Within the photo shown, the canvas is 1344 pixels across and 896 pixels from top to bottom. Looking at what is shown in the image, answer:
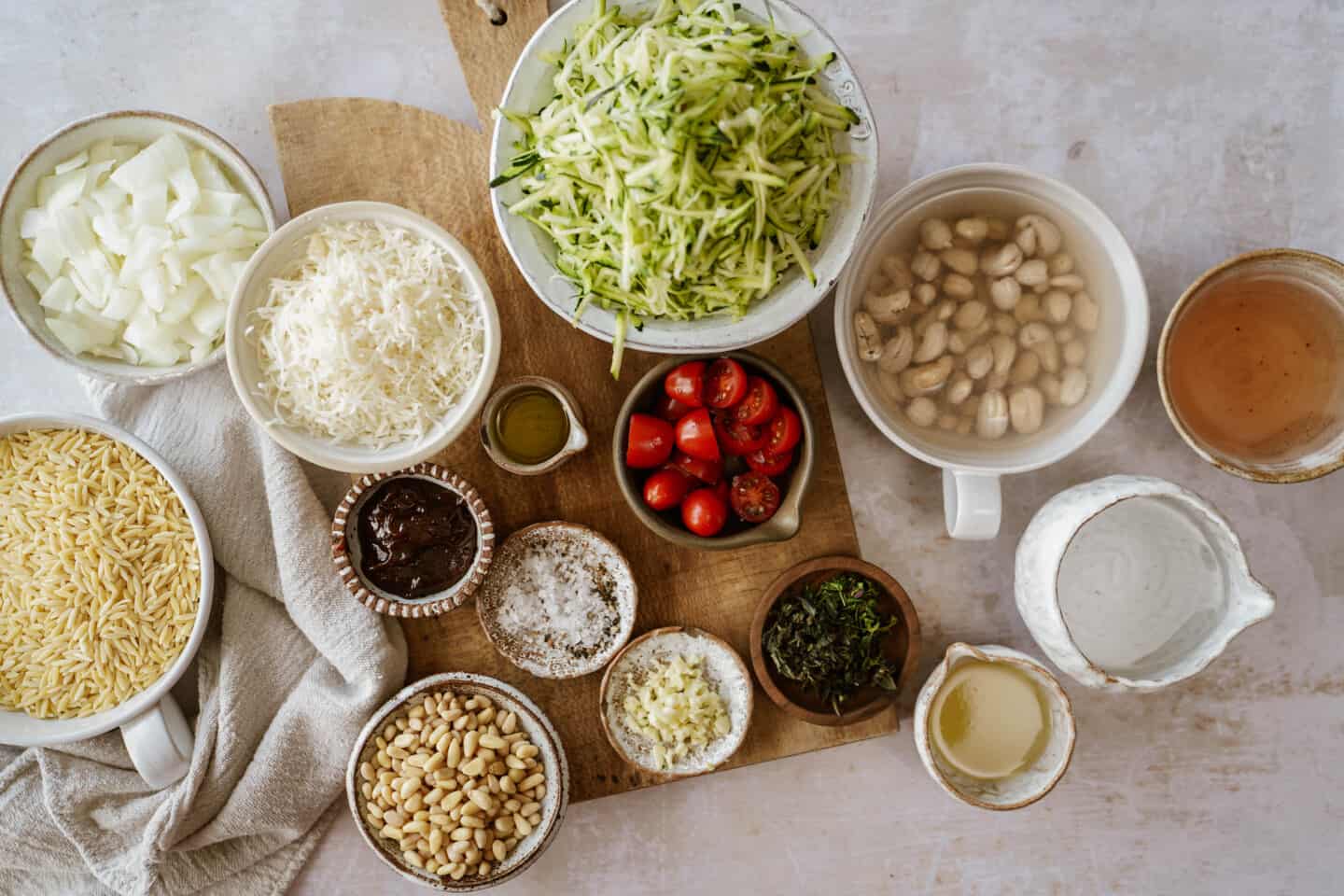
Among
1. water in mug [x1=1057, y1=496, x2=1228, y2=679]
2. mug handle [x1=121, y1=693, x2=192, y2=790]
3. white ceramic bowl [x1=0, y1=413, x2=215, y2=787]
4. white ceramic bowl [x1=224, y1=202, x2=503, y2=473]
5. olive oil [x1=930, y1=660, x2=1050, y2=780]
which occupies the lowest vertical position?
olive oil [x1=930, y1=660, x2=1050, y2=780]

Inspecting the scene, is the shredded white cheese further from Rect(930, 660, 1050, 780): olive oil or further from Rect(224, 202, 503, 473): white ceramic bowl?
Rect(930, 660, 1050, 780): olive oil

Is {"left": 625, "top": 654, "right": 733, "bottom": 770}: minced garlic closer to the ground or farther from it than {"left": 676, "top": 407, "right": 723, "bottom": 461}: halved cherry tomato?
closer to the ground

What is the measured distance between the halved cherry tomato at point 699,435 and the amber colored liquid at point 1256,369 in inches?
42.4

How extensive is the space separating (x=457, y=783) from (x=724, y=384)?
1084 millimetres

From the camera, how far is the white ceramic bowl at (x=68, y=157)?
2.14m

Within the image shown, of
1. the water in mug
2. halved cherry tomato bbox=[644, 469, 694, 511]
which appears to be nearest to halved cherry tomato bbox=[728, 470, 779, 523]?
halved cherry tomato bbox=[644, 469, 694, 511]

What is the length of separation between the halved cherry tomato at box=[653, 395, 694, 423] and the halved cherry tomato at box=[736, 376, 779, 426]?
0.13 meters

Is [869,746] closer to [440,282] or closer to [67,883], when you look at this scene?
[440,282]

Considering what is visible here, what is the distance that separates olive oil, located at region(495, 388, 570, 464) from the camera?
2197mm

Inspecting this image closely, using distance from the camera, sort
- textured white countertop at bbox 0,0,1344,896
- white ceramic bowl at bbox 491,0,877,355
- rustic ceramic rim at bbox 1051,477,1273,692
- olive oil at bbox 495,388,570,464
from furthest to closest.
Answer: textured white countertop at bbox 0,0,1344,896 < olive oil at bbox 495,388,570,464 < rustic ceramic rim at bbox 1051,477,1273,692 < white ceramic bowl at bbox 491,0,877,355

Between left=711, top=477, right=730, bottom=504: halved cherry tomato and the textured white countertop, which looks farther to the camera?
the textured white countertop

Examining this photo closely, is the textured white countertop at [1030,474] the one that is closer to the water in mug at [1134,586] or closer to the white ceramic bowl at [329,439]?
the water in mug at [1134,586]

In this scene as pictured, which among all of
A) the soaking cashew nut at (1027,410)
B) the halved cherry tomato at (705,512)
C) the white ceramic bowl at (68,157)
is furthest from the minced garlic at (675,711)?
the white ceramic bowl at (68,157)

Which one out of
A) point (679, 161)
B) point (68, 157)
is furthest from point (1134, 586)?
point (68, 157)
